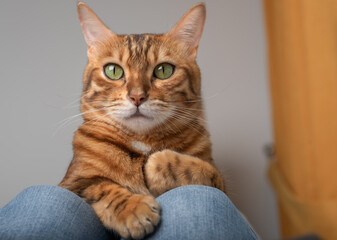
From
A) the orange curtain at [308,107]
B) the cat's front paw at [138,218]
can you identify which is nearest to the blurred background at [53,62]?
the orange curtain at [308,107]

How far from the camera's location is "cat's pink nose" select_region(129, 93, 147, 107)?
798 mm

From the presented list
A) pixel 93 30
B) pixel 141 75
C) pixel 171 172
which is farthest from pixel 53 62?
pixel 171 172

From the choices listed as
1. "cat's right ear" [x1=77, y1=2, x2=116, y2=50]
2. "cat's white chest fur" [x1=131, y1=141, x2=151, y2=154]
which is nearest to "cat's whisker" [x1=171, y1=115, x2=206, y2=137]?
"cat's white chest fur" [x1=131, y1=141, x2=151, y2=154]

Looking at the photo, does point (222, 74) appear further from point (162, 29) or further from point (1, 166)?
point (1, 166)

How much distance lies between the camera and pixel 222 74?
Result: 4.51 ft

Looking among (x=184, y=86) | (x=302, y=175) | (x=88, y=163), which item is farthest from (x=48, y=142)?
(x=302, y=175)

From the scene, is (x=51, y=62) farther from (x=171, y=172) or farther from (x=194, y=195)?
(x=194, y=195)

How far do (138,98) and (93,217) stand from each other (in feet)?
1.01

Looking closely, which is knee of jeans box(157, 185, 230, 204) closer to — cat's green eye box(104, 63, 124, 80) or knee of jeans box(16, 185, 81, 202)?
knee of jeans box(16, 185, 81, 202)

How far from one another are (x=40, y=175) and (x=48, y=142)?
0.41ft

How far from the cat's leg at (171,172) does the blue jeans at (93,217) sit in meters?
0.07

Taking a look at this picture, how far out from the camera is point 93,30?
3.12 feet

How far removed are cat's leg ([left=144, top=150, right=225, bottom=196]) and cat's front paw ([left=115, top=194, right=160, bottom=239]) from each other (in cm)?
10

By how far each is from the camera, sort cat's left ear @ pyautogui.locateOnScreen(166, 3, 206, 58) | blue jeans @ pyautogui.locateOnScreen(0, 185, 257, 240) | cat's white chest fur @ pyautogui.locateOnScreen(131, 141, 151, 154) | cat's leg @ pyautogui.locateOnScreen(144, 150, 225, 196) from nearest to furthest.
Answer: blue jeans @ pyautogui.locateOnScreen(0, 185, 257, 240) < cat's leg @ pyautogui.locateOnScreen(144, 150, 225, 196) < cat's white chest fur @ pyautogui.locateOnScreen(131, 141, 151, 154) < cat's left ear @ pyautogui.locateOnScreen(166, 3, 206, 58)
